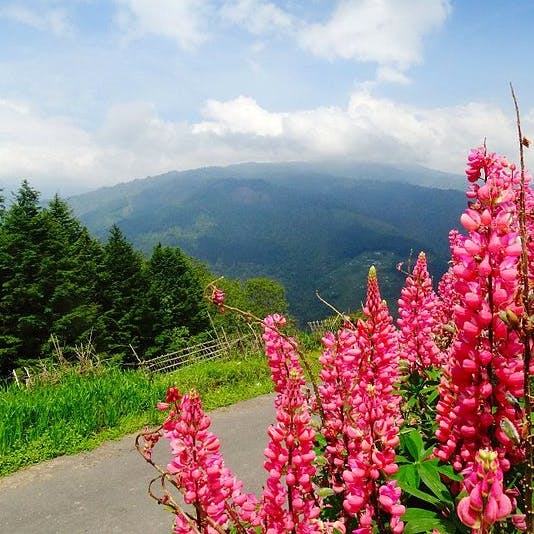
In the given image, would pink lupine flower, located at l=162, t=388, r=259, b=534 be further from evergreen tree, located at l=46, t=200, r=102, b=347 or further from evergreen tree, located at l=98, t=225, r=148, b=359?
evergreen tree, located at l=98, t=225, r=148, b=359

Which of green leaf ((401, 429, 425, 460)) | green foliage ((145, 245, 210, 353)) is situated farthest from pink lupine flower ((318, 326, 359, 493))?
green foliage ((145, 245, 210, 353))

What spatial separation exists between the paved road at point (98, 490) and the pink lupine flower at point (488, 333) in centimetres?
529

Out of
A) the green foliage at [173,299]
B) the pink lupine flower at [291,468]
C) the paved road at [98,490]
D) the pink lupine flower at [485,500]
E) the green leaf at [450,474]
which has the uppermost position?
the pink lupine flower at [485,500]

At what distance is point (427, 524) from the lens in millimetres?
1782

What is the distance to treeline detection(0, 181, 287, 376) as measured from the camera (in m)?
29.0

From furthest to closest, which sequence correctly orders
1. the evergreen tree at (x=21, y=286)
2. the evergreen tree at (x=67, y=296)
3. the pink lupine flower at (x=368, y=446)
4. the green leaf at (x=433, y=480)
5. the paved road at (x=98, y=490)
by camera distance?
the evergreen tree at (x=67, y=296) → the evergreen tree at (x=21, y=286) → the paved road at (x=98, y=490) → the green leaf at (x=433, y=480) → the pink lupine flower at (x=368, y=446)

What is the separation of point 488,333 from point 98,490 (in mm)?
6871

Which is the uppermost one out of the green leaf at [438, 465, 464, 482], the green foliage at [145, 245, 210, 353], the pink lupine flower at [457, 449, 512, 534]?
the pink lupine flower at [457, 449, 512, 534]

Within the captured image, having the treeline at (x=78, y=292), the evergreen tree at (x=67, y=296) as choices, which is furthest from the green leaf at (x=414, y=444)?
the evergreen tree at (x=67, y=296)

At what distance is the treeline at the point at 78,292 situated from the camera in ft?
95.2

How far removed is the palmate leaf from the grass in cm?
750

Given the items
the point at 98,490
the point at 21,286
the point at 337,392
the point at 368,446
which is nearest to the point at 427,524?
the point at 368,446

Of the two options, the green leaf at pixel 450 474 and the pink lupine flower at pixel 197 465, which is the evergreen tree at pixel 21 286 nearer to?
the pink lupine flower at pixel 197 465

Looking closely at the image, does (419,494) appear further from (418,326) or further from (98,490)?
(98,490)
